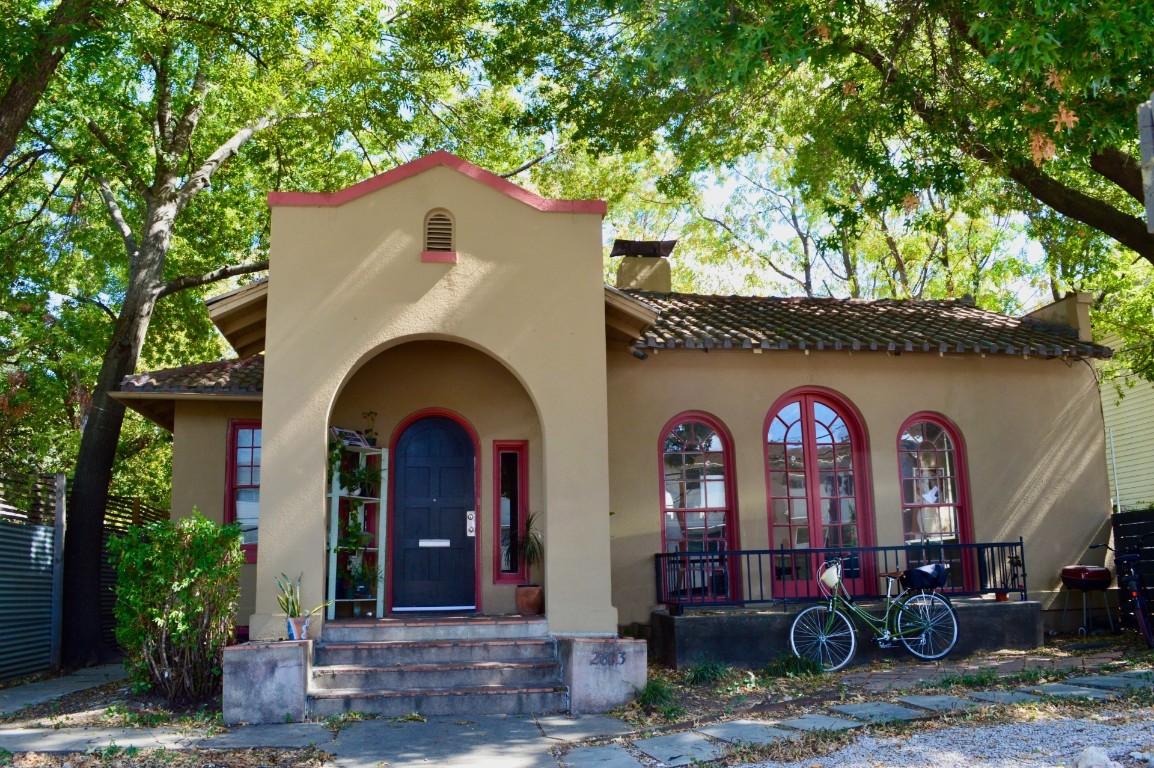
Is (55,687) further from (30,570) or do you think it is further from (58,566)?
(58,566)

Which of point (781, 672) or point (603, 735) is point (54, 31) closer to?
point (603, 735)

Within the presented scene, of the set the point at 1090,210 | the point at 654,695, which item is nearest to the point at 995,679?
the point at 654,695

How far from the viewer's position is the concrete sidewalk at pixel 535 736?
7.41 m

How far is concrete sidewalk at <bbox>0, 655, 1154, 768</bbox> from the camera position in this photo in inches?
292

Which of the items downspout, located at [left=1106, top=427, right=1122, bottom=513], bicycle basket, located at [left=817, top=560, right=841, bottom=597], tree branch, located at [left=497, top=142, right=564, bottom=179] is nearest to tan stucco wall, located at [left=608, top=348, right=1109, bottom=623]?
bicycle basket, located at [left=817, top=560, right=841, bottom=597]

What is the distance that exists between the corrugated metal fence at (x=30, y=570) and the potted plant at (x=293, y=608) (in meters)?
3.04

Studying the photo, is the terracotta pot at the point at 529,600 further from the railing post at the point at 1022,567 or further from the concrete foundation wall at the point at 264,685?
the railing post at the point at 1022,567

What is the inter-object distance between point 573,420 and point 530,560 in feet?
Answer: 7.41

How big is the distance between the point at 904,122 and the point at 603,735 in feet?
28.2

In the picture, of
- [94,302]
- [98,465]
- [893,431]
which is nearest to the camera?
[893,431]

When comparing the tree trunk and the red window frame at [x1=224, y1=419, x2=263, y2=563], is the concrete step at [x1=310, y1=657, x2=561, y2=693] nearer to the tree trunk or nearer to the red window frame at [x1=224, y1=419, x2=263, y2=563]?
the red window frame at [x1=224, y1=419, x2=263, y2=563]

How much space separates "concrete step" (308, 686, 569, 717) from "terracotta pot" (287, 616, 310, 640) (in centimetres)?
63

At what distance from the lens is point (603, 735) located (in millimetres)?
8172

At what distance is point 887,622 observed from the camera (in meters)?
11.5
